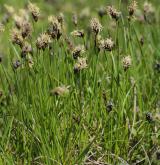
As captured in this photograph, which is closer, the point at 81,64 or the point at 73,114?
the point at 81,64

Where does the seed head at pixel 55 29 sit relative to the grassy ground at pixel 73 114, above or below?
above

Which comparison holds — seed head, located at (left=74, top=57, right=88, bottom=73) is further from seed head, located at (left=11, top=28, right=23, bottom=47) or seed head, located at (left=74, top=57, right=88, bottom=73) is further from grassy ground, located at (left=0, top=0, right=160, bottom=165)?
seed head, located at (left=11, top=28, right=23, bottom=47)

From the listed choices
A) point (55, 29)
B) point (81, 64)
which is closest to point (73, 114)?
point (81, 64)

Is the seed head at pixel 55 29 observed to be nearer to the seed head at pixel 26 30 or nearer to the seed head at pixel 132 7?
the seed head at pixel 26 30

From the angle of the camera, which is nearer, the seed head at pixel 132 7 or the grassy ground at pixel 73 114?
the grassy ground at pixel 73 114

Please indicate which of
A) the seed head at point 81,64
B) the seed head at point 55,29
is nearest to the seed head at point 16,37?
the seed head at point 55,29

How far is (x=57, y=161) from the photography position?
2170 millimetres

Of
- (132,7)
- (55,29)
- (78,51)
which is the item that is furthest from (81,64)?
(132,7)

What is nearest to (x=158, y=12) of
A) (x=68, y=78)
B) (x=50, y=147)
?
(x=68, y=78)

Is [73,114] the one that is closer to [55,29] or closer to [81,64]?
[81,64]

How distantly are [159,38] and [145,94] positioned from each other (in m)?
0.82

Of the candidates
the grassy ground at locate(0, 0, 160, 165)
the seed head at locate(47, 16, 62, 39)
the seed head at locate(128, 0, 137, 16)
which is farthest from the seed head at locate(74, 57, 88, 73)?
the seed head at locate(128, 0, 137, 16)

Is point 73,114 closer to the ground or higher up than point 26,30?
closer to the ground

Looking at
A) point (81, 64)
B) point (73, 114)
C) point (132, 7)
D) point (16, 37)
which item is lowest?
point (73, 114)
